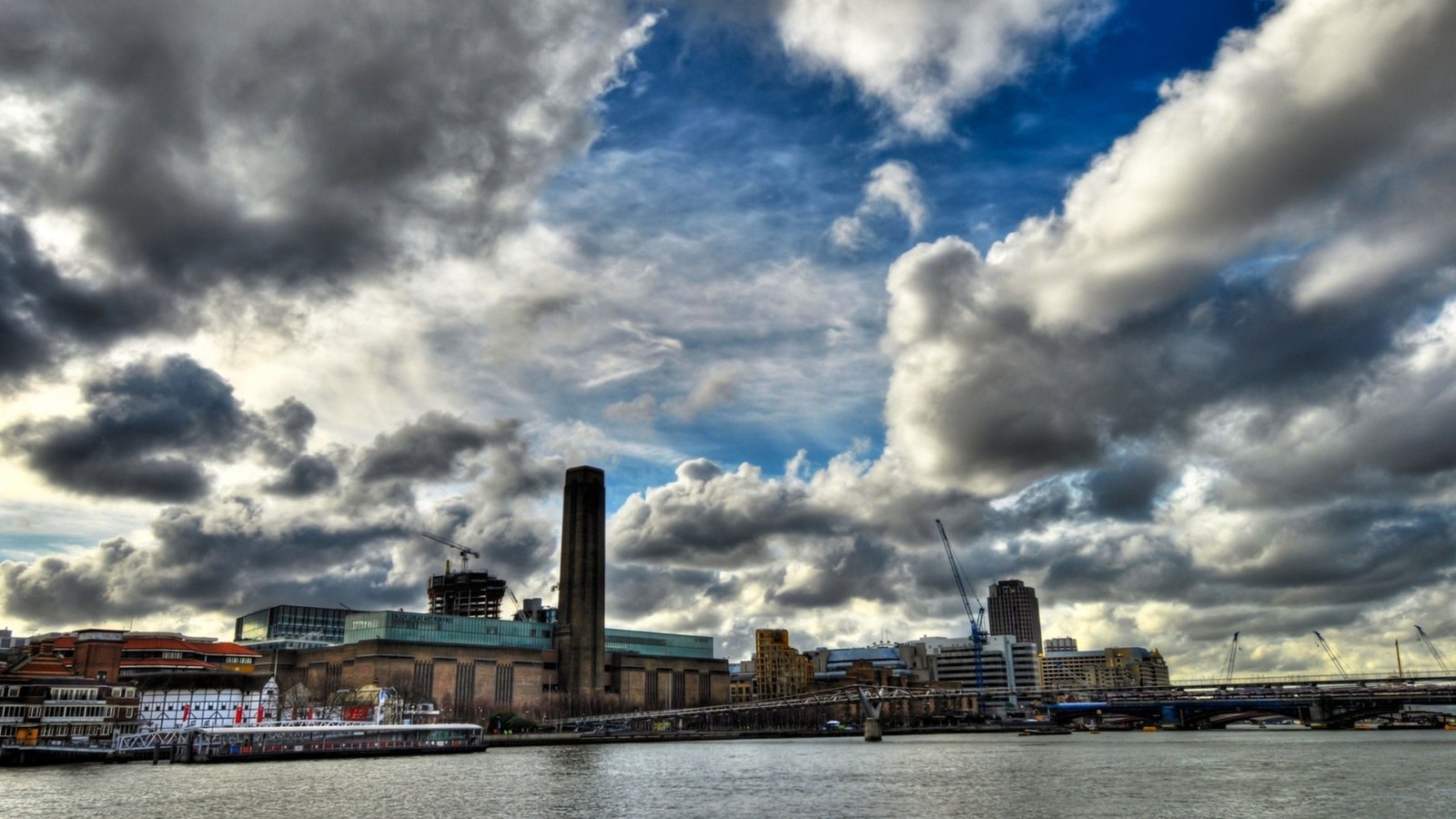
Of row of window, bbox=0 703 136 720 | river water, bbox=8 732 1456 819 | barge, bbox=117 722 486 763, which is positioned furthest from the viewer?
barge, bbox=117 722 486 763

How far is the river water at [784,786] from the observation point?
7150 cm

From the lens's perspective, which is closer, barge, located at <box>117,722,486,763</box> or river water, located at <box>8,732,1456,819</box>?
river water, located at <box>8,732,1456,819</box>

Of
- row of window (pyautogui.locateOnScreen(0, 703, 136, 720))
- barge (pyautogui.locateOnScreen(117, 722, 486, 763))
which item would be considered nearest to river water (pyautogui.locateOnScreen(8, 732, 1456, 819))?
barge (pyautogui.locateOnScreen(117, 722, 486, 763))

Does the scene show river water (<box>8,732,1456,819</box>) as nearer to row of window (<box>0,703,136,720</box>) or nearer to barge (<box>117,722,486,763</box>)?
barge (<box>117,722,486,763</box>)

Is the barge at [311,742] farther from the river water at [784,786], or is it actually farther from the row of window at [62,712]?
the row of window at [62,712]

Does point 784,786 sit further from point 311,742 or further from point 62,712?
point 62,712

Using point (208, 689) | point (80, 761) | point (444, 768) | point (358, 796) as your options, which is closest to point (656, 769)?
point (444, 768)

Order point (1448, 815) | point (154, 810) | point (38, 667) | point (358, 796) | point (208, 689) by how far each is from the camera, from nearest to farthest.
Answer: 1. point (1448, 815)
2. point (154, 810)
3. point (358, 796)
4. point (38, 667)
5. point (208, 689)

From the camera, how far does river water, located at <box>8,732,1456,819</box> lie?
7150cm

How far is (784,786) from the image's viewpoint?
299 ft

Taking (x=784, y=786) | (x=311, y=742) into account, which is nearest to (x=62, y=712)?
(x=311, y=742)

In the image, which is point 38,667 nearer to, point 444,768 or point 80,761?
point 80,761

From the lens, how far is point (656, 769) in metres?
118

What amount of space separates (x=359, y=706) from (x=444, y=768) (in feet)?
290
